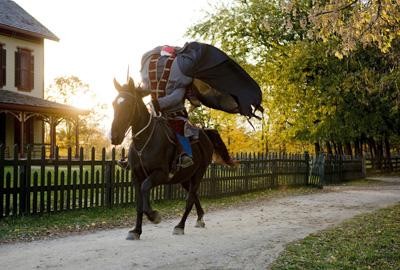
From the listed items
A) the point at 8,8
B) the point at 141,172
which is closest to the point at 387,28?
the point at 141,172

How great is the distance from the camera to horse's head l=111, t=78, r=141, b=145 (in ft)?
25.9

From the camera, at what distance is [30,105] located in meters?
26.7

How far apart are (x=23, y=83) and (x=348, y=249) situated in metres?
25.4

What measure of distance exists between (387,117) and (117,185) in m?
27.7

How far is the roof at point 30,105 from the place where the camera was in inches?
1027

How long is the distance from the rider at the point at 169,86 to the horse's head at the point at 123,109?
0.48 m

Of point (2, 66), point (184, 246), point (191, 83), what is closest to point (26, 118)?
point (2, 66)

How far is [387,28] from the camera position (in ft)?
38.9

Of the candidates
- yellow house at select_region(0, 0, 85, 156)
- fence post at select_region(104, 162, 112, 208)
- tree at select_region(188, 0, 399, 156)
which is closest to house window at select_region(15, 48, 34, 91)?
yellow house at select_region(0, 0, 85, 156)

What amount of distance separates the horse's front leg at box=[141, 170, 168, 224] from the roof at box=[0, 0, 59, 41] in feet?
72.8

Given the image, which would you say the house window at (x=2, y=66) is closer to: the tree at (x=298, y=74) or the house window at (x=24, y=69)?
the house window at (x=24, y=69)

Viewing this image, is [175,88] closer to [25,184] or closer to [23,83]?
[25,184]

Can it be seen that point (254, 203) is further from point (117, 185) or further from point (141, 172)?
point (141, 172)

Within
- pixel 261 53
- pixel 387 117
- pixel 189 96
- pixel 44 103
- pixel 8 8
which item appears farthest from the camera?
pixel 387 117
